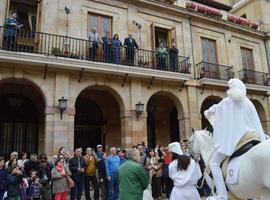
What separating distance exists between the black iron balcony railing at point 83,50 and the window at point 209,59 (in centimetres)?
226

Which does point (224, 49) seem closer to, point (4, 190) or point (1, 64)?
point (1, 64)

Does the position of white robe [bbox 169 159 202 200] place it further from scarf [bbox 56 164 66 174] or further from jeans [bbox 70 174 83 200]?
jeans [bbox 70 174 83 200]

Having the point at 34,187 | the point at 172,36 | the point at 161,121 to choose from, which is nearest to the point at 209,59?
the point at 172,36

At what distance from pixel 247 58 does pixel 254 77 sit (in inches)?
55.6

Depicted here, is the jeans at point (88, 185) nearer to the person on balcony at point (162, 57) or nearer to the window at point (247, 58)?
the person on balcony at point (162, 57)

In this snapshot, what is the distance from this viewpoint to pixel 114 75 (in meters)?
12.4

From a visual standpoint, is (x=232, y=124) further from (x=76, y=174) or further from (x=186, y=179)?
(x=76, y=174)

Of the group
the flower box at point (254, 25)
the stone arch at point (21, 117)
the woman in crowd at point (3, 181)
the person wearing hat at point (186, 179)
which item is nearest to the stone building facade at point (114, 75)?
the stone arch at point (21, 117)

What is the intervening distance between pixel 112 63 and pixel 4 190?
6549mm

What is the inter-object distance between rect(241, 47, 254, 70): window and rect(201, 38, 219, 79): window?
2.38m

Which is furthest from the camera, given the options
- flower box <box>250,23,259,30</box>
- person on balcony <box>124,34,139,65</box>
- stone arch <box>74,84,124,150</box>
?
flower box <box>250,23,259,30</box>

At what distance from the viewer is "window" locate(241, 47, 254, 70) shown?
17.6 m

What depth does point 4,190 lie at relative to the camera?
7.23 metres

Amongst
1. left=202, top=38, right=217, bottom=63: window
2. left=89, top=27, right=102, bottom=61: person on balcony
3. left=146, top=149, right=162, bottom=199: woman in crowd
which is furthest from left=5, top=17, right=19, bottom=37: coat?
left=202, top=38, right=217, bottom=63: window
